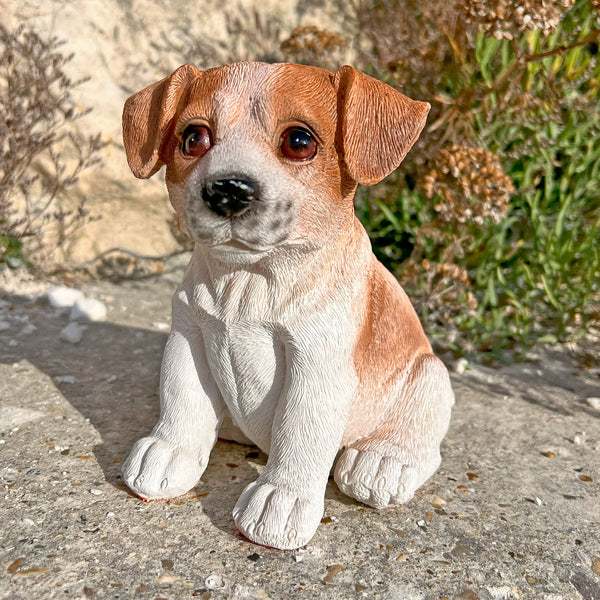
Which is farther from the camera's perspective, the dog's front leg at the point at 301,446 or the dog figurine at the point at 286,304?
the dog's front leg at the point at 301,446

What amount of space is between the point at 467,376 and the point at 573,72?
1.36m

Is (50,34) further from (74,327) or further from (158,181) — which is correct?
(74,327)

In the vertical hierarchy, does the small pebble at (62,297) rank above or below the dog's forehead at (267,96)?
below

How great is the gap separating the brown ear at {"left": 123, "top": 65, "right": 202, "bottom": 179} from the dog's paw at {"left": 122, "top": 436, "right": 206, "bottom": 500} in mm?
693

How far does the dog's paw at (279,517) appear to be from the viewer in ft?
4.94

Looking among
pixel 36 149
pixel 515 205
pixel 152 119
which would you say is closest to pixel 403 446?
pixel 152 119

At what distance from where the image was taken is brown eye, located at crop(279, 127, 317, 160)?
1.38 m

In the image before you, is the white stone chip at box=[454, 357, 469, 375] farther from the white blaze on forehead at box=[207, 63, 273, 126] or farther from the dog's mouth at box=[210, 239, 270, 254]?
the white blaze on forehead at box=[207, 63, 273, 126]

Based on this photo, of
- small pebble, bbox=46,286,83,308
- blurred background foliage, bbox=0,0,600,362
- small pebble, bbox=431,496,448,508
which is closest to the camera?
small pebble, bbox=431,496,448,508

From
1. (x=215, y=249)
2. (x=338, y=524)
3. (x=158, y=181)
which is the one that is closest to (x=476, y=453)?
(x=338, y=524)

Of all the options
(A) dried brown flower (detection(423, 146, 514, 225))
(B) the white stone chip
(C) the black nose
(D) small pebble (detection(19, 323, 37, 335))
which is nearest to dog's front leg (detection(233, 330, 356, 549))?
(C) the black nose

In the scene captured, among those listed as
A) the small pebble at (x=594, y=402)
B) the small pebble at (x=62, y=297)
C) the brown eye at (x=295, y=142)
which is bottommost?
the small pebble at (x=62, y=297)

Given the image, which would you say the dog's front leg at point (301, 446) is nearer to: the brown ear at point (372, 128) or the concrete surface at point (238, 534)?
the concrete surface at point (238, 534)

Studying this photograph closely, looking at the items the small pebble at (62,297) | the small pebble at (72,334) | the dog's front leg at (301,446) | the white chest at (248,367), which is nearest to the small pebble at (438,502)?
the dog's front leg at (301,446)
